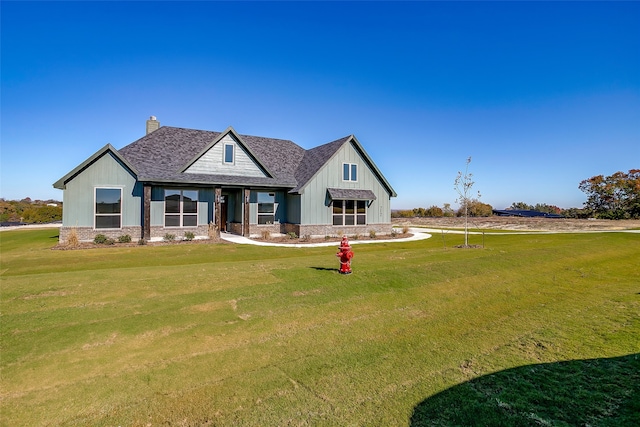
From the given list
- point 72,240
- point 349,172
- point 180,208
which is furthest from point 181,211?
point 349,172

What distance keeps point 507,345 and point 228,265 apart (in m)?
8.16

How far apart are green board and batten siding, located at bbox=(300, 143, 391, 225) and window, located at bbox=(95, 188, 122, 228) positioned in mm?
10717

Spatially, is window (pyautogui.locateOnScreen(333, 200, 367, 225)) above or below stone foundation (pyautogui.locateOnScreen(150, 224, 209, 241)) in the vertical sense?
above

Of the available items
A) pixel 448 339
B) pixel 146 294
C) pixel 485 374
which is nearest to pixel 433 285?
pixel 448 339

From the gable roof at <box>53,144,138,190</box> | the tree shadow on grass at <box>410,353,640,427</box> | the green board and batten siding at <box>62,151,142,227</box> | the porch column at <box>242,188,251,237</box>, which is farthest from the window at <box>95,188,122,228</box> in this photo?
the tree shadow on grass at <box>410,353,640,427</box>

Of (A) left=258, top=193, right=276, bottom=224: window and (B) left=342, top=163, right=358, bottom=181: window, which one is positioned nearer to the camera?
(A) left=258, top=193, right=276, bottom=224: window

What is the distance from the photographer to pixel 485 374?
176 inches

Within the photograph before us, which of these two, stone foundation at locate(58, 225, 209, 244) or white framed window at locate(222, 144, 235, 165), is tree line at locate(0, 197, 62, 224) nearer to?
A: stone foundation at locate(58, 225, 209, 244)

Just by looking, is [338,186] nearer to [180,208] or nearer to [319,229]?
[319,229]

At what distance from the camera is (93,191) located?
18516 millimetres

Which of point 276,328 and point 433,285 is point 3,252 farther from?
point 433,285

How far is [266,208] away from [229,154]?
4405mm

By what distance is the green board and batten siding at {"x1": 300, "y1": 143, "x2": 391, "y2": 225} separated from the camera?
22484mm

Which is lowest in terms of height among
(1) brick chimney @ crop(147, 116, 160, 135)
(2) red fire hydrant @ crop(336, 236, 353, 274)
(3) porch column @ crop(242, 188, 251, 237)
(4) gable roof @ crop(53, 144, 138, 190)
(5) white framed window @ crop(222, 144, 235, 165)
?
(2) red fire hydrant @ crop(336, 236, 353, 274)
